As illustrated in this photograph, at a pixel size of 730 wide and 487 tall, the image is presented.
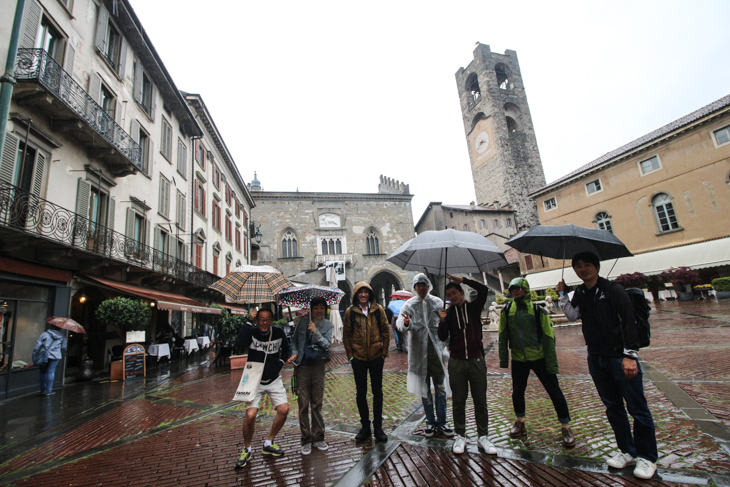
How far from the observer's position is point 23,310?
8172 millimetres

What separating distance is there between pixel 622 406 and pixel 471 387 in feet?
3.78

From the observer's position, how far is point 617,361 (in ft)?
9.05

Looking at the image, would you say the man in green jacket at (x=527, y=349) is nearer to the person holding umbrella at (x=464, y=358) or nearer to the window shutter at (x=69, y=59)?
the person holding umbrella at (x=464, y=358)

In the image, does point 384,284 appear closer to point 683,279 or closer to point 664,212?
point 664,212

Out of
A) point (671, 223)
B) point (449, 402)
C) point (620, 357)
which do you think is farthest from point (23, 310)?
point (671, 223)

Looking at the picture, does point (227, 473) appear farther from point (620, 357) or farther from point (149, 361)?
point (149, 361)

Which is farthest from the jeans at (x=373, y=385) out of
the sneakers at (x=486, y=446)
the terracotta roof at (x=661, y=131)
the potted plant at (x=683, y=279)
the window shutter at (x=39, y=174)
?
the terracotta roof at (x=661, y=131)

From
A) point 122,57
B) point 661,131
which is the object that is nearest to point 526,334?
point 122,57

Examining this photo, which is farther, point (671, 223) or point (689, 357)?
point (671, 223)

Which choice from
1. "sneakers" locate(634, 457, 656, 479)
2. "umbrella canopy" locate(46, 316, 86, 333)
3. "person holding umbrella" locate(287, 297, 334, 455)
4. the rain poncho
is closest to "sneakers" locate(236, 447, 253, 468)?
"person holding umbrella" locate(287, 297, 334, 455)

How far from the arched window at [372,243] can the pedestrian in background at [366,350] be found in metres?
28.9

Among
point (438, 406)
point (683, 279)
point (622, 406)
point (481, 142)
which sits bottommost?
point (438, 406)

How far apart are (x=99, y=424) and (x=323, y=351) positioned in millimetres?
4022

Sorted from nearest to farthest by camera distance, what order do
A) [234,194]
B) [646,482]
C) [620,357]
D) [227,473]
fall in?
[646,482] < [620,357] < [227,473] < [234,194]
